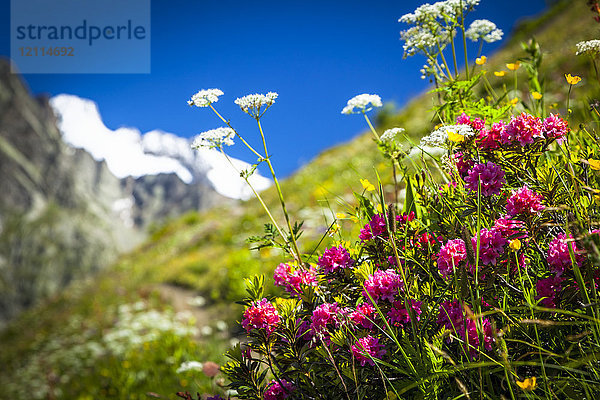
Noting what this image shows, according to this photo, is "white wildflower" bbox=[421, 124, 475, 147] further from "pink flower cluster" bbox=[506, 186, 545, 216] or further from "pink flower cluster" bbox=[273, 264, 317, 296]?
"pink flower cluster" bbox=[273, 264, 317, 296]

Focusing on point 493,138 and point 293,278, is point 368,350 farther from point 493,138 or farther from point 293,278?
point 493,138

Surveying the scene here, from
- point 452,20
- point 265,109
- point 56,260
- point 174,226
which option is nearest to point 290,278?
point 265,109

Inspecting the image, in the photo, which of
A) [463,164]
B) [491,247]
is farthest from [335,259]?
[463,164]

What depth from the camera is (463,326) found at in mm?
1090

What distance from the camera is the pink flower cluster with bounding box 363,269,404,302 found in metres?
1.17

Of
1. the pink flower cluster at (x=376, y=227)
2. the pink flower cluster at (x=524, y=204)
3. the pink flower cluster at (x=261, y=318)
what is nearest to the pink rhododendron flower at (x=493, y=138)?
the pink flower cluster at (x=524, y=204)

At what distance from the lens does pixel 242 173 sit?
4.94 ft

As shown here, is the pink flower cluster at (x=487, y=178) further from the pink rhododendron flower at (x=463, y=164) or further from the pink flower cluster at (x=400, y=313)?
the pink flower cluster at (x=400, y=313)

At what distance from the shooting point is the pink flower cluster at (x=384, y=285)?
1174 millimetres

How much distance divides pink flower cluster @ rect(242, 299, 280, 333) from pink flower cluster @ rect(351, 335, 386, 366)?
0.92ft

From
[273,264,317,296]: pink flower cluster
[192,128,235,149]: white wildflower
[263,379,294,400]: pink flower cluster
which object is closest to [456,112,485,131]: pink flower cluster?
[273,264,317,296]: pink flower cluster

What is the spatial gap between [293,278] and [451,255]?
582 mm

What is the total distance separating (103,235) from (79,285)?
147481 millimetres

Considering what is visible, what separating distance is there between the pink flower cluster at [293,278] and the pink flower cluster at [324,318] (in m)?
0.14
